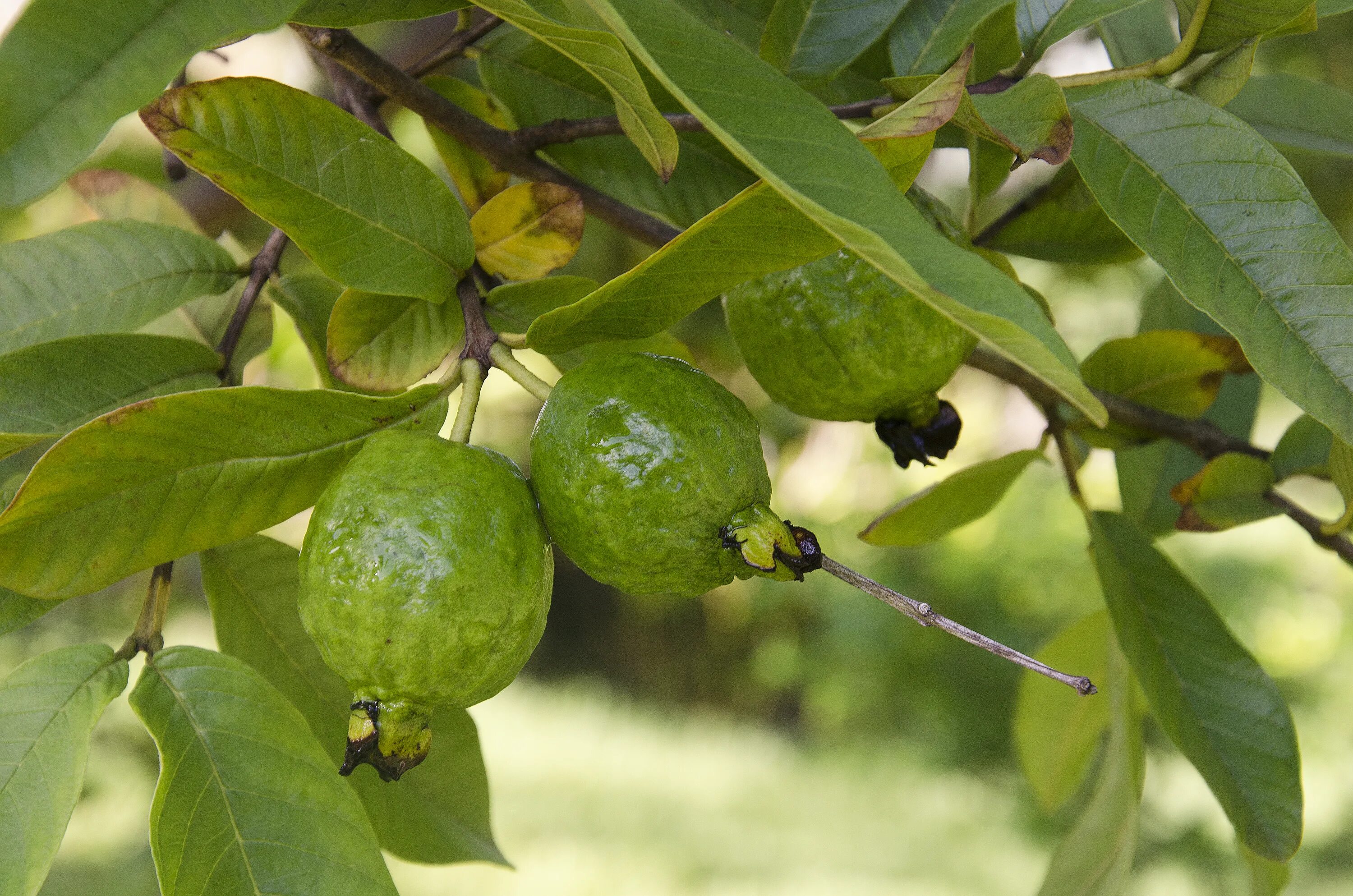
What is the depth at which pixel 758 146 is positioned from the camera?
0.44 metres

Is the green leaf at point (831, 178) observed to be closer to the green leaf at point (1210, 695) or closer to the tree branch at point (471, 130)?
the tree branch at point (471, 130)

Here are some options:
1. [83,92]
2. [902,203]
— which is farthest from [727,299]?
[83,92]

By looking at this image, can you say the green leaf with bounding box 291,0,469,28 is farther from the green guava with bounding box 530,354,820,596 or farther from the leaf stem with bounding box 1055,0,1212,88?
the leaf stem with bounding box 1055,0,1212,88

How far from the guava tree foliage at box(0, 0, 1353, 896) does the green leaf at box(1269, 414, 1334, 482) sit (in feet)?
0.21

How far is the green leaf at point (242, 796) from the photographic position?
22.3 inches

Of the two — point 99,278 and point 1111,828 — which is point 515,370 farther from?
point 1111,828

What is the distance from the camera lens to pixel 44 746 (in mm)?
588

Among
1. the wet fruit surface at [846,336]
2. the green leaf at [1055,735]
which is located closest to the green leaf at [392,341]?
the wet fruit surface at [846,336]

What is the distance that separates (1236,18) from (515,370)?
49 cm

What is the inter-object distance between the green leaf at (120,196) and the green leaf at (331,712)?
0.47 metres

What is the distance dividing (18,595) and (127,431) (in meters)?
0.18

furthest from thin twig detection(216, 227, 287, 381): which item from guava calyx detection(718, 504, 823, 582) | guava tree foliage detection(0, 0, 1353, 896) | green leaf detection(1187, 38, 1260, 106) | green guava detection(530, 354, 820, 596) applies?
green leaf detection(1187, 38, 1260, 106)

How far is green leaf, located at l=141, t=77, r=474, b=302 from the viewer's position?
0.56 meters

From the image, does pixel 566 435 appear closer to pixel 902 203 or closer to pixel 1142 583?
pixel 902 203
